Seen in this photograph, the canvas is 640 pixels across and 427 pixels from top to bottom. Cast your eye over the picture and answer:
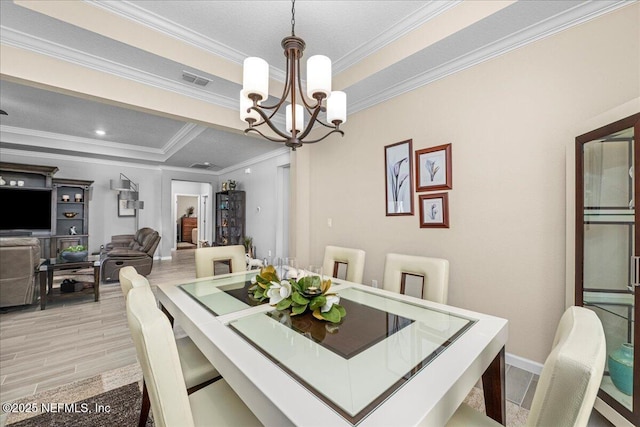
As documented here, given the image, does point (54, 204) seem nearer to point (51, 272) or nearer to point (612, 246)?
point (51, 272)

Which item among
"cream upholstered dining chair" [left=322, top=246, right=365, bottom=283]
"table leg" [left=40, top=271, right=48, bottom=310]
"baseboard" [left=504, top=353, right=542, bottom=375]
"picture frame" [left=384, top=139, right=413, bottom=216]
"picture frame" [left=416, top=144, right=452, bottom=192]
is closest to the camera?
"baseboard" [left=504, top=353, right=542, bottom=375]

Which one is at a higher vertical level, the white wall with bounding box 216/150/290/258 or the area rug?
the white wall with bounding box 216/150/290/258

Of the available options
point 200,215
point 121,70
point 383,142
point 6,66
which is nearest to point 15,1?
point 6,66

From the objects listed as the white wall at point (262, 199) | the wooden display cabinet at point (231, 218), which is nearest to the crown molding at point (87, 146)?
the white wall at point (262, 199)

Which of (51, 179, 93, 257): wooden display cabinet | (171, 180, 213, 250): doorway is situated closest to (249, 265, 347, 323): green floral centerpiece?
(51, 179, 93, 257): wooden display cabinet

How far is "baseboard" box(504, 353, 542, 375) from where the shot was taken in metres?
1.95

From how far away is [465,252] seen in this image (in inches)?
90.4

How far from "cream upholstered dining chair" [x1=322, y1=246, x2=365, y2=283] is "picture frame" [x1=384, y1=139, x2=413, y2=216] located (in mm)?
734

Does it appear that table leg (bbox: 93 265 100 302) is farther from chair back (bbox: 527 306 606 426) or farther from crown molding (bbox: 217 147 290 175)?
chair back (bbox: 527 306 606 426)

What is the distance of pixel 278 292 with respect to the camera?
1337 mm

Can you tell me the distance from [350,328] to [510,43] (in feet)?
7.76

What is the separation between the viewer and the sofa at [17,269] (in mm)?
3090

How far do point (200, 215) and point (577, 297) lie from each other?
9.98 metres

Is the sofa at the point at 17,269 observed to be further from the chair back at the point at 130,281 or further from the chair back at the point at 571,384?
the chair back at the point at 571,384
